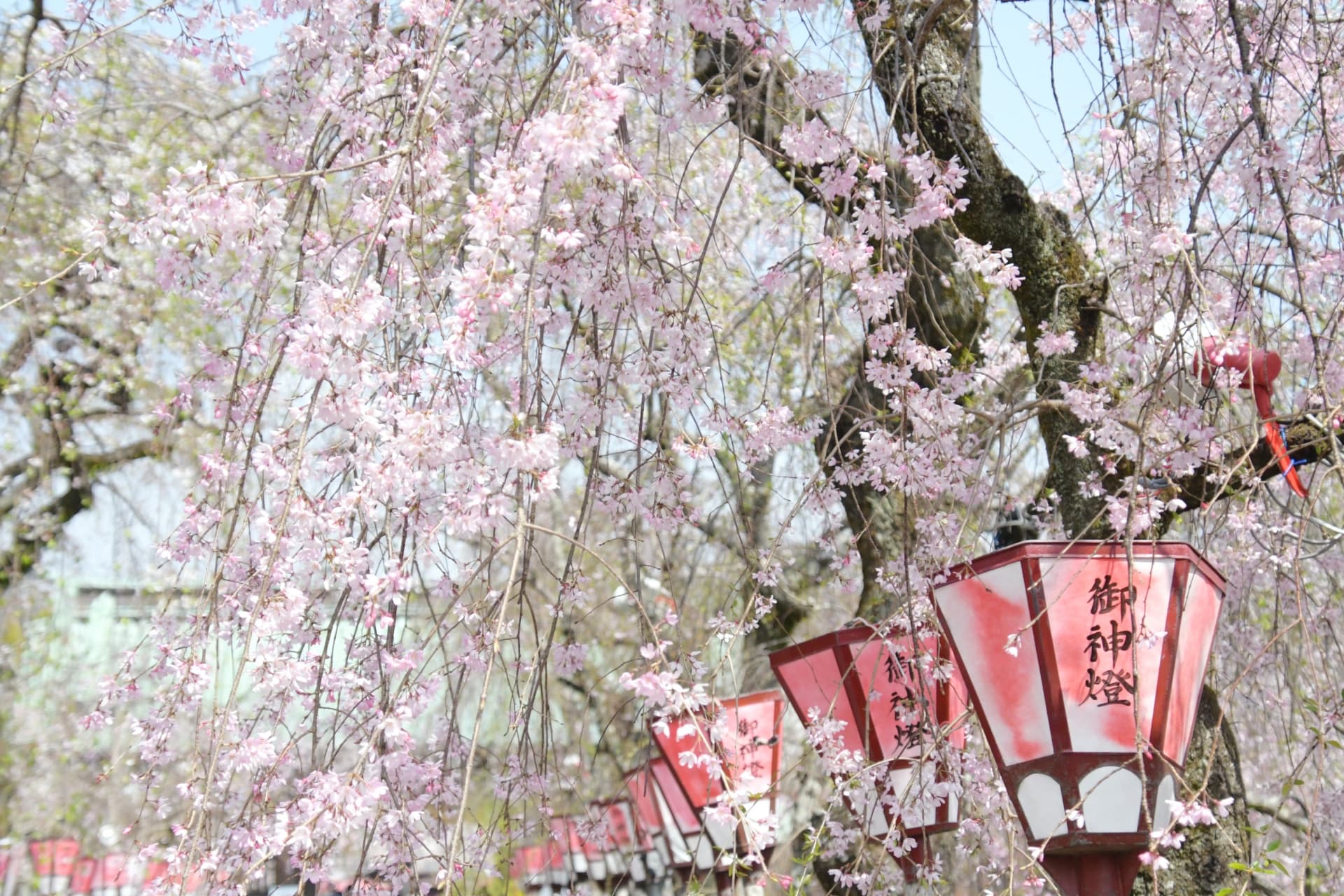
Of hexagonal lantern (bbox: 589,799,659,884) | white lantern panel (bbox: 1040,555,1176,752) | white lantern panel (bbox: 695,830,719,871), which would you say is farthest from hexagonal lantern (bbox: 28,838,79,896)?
white lantern panel (bbox: 1040,555,1176,752)

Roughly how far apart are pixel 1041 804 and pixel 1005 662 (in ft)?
0.59

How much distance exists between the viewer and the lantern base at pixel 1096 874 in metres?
1.52

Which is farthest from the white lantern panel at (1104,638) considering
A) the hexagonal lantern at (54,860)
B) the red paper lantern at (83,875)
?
the hexagonal lantern at (54,860)

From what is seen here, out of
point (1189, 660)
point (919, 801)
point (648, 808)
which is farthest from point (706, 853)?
point (648, 808)

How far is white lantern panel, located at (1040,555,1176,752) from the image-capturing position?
153cm

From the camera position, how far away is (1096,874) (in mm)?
1529

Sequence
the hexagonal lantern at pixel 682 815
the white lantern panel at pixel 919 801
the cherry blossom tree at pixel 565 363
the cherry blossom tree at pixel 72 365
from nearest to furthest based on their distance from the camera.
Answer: the cherry blossom tree at pixel 565 363 < the white lantern panel at pixel 919 801 < the hexagonal lantern at pixel 682 815 < the cherry blossom tree at pixel 72 365

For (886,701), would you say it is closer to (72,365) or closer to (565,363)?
(565,363)

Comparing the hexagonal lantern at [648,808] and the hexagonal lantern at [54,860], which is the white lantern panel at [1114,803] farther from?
the hexagonal lantern at [54,860]

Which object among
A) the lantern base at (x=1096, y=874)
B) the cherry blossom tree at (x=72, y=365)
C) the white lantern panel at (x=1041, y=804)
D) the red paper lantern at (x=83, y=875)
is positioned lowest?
the red paper lantern at (x=83, y=875)

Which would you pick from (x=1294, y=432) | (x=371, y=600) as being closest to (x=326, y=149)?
(x=371, y=600)

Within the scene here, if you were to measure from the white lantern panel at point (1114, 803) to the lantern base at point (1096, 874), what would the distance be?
8cm

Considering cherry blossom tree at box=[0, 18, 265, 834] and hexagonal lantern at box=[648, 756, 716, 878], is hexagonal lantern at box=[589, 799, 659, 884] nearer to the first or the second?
hexagonal lantern at box=[648, 756, 716, 878]

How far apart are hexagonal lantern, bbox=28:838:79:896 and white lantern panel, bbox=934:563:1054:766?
18.5 feet
